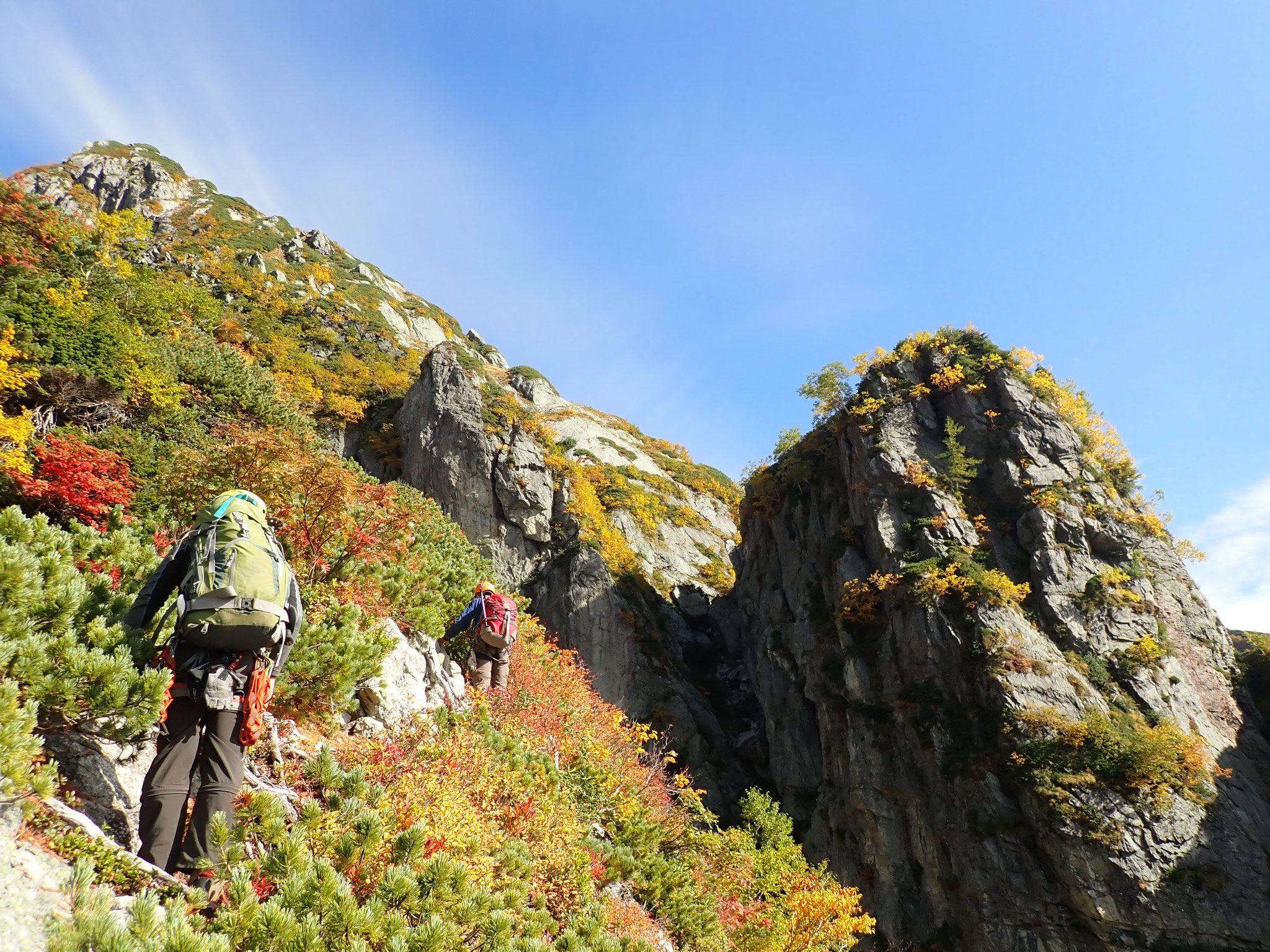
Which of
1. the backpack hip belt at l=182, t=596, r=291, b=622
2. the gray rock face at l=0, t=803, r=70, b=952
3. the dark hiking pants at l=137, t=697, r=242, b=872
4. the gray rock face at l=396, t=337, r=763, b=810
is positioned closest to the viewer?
the gray rock face at l=0, t=803, r=70, b=952

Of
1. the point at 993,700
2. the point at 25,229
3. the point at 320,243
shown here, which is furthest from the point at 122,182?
the point at 993,700

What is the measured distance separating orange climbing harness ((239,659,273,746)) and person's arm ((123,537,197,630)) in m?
0.80

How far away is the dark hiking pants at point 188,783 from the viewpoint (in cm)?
348

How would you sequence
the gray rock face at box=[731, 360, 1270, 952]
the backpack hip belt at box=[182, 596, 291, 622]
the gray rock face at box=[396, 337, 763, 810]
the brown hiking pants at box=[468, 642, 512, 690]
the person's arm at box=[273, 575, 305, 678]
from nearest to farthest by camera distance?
1. the backpack hip belt at box=[182, 596, 291, 622]
2. the person's arm at box=[273, 575, 305, 678]
3. the brown hiking pants at box=[468, 642, 512, 690]
4. the gray rock face at box=[731, 360, 1270, 952]
5. the gray rock face at box=[396, 337, 763, 810]

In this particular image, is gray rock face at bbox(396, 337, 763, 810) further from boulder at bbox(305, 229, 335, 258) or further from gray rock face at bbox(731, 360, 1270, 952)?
boulder at bbox(305, 229, 335, 258)

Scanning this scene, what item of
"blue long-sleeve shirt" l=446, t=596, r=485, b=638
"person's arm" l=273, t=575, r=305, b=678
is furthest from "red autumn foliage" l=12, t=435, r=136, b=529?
"blue long-sleeve shirt" l=446, t=596, r=485, b=638

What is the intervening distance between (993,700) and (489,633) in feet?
56.3

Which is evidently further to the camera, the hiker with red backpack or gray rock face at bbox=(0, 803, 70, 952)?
the hiker with red backpack

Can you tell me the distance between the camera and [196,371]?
1309 centimetres

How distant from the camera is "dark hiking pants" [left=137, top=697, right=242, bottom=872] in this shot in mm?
3477

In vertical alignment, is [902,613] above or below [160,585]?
above

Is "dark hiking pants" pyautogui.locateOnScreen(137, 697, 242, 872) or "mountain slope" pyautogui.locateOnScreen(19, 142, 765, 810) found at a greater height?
"mountain slope" pyautogui.locateOnScreen(19, 142, 765, 810)

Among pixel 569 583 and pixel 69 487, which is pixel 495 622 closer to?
pixel 69 487

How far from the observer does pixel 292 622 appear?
445 cm
